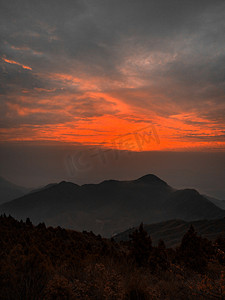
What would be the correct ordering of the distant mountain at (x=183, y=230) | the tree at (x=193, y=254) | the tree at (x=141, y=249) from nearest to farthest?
1. the tree at (x=141, y=249)
2. the tree at (x=193, y=254)
3. the distant mountain at (x=183, y=230)

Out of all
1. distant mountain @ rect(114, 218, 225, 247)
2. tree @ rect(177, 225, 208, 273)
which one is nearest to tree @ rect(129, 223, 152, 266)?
tree @ rect(177, 225, 208, 273)

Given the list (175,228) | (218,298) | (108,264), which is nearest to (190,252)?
(108,264)

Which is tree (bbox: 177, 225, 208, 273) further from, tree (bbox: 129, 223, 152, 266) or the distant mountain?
the distant mountain

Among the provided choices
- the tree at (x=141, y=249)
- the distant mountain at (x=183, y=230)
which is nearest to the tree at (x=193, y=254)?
the tree at (x=141, y=249)

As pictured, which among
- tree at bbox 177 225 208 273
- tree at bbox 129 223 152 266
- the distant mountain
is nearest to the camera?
tree at bbox 129 223 152 266

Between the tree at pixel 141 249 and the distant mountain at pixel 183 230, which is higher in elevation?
the tree at pixel 141 249

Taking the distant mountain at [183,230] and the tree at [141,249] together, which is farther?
the distant mountain at [183,230]

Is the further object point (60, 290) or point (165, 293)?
point (165, 293)

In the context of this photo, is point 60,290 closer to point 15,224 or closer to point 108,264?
point 108,264

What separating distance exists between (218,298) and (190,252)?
Answer: 22963 mm

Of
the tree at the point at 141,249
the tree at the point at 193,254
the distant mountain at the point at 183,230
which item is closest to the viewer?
the tree at the point at 141,249

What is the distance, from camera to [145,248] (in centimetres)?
2109

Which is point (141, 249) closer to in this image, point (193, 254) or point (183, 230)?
point (193, 254)

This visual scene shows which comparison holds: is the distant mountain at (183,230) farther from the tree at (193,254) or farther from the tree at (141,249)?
the tree at (141,249)
